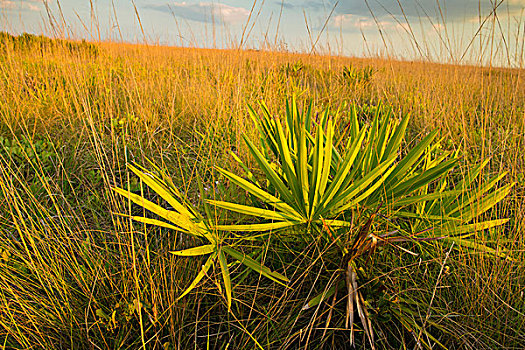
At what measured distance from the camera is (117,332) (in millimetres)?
957

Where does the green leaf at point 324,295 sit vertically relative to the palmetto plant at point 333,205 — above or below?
below

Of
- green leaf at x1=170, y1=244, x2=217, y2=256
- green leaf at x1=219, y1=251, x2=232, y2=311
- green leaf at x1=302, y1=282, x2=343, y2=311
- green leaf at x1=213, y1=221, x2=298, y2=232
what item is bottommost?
green leaf at x1=302, y1=282, x2=343, y2=311

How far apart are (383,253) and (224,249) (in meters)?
0.53

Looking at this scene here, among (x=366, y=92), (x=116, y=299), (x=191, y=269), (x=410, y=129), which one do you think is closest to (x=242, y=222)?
(x=191, y=269)

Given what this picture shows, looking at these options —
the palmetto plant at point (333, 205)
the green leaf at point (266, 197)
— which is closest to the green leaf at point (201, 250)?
the palmetto plant at point (333, 205)

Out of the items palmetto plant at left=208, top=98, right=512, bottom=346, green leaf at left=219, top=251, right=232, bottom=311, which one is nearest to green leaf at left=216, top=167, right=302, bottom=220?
palmetto plant at left=208, top=98, right=512, bottom=346

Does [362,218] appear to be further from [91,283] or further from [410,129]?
[410,129]

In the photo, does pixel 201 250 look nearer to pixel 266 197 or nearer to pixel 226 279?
pixel 226 279

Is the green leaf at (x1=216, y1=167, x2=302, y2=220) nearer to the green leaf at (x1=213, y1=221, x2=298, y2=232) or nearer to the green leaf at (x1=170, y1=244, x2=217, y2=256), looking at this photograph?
the green leaf at (x1=213, y1=221, x2=298, y2=232)

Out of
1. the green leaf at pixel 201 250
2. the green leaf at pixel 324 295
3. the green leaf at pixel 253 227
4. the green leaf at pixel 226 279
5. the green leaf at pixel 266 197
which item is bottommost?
the green leaf at pixel 324 295

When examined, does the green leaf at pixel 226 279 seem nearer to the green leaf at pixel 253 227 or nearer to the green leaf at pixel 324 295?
the green leaf at pixel 253 227

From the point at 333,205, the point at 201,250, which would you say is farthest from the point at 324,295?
the point at 201,250

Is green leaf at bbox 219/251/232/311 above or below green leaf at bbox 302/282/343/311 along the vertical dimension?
above

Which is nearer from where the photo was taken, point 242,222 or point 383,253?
point 383,253
